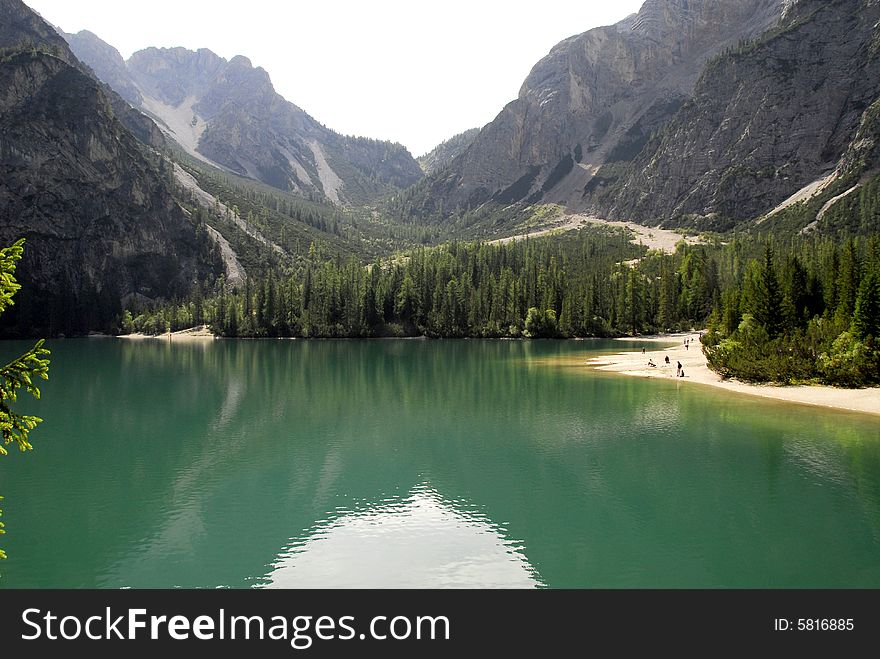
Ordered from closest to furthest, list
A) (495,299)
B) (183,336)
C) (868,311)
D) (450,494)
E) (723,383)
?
(450,494) → (868,311) → (723,383) → (495,299) → (183,336)

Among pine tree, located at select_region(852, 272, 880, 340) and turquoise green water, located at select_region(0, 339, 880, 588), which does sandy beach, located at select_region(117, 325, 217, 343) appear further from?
A: pine tree, located at select_region(852, 272, 880, 340)

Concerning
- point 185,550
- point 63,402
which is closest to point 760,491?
point 185,550

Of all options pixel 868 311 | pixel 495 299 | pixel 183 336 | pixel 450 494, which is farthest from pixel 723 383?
pixel 183 336

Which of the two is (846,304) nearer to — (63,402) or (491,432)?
(491,432)

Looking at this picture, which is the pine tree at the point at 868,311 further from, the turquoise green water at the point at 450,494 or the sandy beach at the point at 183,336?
the sandy beach at the point at 183,336

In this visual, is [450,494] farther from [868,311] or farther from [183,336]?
[183,336]

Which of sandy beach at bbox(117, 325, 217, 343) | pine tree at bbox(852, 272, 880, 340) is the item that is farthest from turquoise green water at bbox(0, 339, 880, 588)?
sandy beach at bbox(117, 325, 217, 343)
